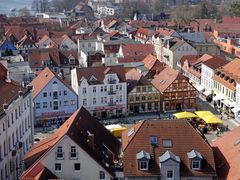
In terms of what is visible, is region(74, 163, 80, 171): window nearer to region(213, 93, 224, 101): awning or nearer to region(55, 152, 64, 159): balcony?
region(55, 152, 64, 159): balcony

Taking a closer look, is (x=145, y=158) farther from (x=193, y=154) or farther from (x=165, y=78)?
(x=165, y=78)

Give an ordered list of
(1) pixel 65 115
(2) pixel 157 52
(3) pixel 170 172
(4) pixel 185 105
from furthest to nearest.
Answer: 1. (2) pixel 157 52
2. (4) pixel 185 105
3. (1) pixel 65 115
4. (3) pixel 170 172

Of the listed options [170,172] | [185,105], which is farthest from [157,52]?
[170,172]

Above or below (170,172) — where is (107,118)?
below

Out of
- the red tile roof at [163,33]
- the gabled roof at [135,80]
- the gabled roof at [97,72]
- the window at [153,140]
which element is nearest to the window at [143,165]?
the window at [153,140]

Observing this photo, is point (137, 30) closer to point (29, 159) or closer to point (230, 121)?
point (230, 121)

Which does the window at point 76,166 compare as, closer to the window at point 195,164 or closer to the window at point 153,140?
the window at point 153,140
